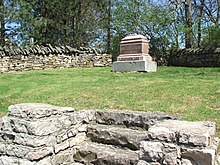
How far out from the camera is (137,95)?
5883 mm

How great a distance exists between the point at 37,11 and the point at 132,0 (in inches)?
312

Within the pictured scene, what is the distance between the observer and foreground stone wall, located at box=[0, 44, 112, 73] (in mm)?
13227

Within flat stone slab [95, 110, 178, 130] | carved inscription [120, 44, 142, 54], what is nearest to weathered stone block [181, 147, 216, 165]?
flat stone slab [95, 110, 178, 130]

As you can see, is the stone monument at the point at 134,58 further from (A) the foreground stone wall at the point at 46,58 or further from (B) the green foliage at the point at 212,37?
(B) the green foliage at the point at 212,37

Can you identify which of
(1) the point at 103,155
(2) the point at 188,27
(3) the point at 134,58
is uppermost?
(2) the point at 188,27

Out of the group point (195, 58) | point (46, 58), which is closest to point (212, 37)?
point (195, 58)

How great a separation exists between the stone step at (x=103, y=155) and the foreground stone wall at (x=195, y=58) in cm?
1133

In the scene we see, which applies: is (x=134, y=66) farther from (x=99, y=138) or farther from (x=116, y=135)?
(x=116, y=135)

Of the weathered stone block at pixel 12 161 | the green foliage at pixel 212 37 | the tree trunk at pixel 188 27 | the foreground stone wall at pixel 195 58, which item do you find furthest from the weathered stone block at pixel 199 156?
the tree trunk at pixel 188 27

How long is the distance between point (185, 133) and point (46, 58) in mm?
12182

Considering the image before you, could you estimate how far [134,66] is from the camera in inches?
428

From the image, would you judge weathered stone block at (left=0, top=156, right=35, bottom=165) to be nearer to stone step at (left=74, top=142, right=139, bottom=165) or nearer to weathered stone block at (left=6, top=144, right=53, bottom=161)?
weathered stone block at (left=6, top=144, right=53, bottom=161)

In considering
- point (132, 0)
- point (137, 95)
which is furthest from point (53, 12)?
point (137, 95)

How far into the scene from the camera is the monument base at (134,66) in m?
10.7
